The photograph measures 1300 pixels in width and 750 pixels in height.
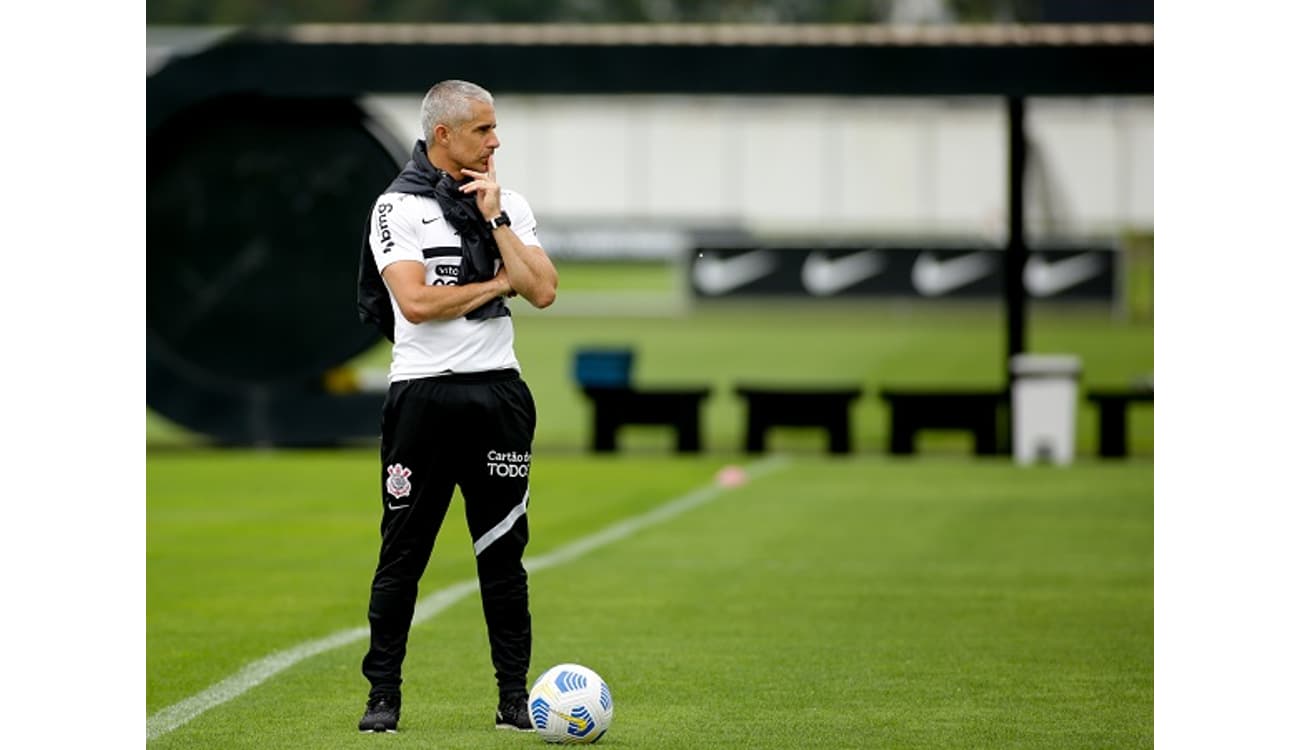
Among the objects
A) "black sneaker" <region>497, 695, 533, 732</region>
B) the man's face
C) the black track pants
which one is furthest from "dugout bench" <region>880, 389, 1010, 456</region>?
the man's face

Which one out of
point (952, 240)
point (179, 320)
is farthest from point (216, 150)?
point (952, 240)

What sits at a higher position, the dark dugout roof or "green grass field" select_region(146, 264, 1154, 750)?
the dark dugout roof

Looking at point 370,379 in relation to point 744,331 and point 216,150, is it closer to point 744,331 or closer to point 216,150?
point 216,150

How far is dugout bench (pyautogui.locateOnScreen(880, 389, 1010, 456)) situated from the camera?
70.9ft

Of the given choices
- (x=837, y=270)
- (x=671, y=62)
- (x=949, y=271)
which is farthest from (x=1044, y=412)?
(x=837, y=270)

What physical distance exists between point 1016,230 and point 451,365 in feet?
50.2

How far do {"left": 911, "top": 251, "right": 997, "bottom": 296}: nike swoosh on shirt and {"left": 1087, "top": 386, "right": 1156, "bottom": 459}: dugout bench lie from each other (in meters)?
21.4

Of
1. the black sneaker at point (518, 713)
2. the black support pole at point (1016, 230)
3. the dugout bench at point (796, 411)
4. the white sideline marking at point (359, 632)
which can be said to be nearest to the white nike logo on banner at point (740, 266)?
the black support pole at point (1016, 230)

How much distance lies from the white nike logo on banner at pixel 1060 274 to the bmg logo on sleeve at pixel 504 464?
34676 millimetres

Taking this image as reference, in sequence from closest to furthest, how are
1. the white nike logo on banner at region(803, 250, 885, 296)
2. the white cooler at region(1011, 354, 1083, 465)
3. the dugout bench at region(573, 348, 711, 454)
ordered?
the white cooler at region(1011, 354, 1083, 465)
the dugout bench at region(573, 348, 711, 454)
the white nike logo on banner at region(803, 250, 885, 296)

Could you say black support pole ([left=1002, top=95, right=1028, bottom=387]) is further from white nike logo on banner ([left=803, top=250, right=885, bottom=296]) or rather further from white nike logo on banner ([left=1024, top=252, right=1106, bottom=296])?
white nike logo on banner ([left=803, top=250, right=885, bottom=296])

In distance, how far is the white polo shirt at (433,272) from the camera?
800 cm
